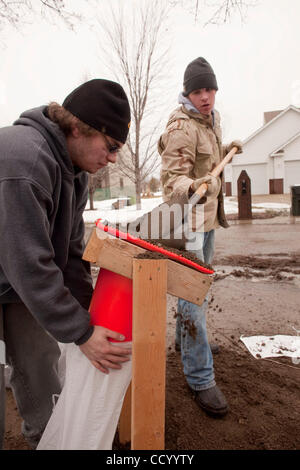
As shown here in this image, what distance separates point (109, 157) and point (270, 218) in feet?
33.8

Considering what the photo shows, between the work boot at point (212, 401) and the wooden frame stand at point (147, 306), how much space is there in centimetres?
83

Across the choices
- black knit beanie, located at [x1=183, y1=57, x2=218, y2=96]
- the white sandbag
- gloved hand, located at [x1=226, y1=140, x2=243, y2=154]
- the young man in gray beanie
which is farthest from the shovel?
gloved hand, located at [x1=226, y1=140, x2=243, y2=154]

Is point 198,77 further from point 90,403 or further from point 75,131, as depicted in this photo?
point 90,403

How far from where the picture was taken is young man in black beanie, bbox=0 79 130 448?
3.84 feet

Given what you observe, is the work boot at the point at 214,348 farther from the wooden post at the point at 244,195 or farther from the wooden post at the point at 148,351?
the wooden post at the point at 244,195

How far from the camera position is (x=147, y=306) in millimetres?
1218

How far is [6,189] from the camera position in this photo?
1.14m

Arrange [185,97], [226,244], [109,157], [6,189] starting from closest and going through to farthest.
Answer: [6,189]
[109,157]
[185,97]
[226,244]

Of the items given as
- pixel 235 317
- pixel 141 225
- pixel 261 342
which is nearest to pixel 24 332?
pixel 141 225

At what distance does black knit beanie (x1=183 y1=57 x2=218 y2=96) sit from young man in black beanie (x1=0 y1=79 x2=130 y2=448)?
1.15 metres

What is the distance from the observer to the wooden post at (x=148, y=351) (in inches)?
47.4

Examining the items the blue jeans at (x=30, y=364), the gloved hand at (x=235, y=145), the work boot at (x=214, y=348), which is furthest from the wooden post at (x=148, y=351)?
the gloved hand at (x=235, y=145)

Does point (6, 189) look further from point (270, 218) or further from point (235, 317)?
point (270, 218)

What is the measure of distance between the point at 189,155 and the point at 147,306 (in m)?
1.38
